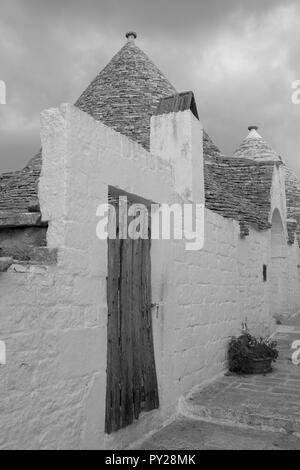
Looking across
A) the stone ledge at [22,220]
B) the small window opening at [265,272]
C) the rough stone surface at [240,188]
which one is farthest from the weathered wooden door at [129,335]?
the small window opening at [265,272]

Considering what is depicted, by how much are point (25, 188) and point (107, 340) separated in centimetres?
509

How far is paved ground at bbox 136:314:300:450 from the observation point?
12.9ft

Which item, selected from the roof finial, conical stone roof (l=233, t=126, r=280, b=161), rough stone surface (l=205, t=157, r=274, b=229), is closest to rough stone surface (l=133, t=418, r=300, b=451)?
rough stone surface (l=205, t=157, r=274, b=229)

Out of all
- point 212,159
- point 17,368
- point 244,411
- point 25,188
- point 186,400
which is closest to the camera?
point 17,368

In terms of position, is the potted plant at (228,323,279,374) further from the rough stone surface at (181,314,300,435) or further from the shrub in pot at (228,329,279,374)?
the rough stone surface at (181,314,300,435)

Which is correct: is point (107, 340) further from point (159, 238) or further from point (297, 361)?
point (297, 361)

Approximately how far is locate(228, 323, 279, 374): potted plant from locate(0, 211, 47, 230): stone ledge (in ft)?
13.1

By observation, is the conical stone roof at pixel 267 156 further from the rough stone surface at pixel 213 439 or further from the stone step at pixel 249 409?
the rough stone surface at pixel 213 439

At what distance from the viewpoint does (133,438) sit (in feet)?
12.3

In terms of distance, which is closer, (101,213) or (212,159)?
(101,213)

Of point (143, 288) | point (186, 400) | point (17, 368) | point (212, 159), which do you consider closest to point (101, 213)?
point (143, 288)

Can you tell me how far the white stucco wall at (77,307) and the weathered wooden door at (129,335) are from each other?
111 millimetres

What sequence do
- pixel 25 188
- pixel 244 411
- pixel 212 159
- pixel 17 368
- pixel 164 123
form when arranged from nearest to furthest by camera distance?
pixel 17 368 < pixel 244 411 < pixel 164 123 < pixel 25 188 < pixel 212 159

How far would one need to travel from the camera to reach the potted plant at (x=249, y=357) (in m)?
6.15
